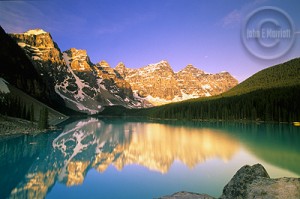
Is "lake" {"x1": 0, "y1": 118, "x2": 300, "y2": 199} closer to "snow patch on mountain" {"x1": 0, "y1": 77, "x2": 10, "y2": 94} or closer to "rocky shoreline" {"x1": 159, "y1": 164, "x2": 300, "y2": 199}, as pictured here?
"rocky shoreline" {"x1": 159, "y1": 164, "x2": 300, "y2": 199}

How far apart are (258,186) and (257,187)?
0.06m

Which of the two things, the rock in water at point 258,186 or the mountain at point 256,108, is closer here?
the rock in water at point 258,186

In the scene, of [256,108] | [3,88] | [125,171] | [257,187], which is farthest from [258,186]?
[256,108]

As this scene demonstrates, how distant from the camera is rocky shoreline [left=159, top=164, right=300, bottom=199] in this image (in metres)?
9.47

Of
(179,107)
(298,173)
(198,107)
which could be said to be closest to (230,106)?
(198,107)

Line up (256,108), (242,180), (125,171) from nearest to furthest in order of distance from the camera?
1. (242,180)
2. (125,171)
3. (256,108)

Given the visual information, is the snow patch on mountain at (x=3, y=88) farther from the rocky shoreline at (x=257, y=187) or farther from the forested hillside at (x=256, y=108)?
the rocky shoreline at (x=257, y=187)

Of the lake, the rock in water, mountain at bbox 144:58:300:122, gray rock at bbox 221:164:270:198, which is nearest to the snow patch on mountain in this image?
the lake

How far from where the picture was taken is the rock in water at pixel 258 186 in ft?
31.0

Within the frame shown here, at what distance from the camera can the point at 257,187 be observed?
1041 cm

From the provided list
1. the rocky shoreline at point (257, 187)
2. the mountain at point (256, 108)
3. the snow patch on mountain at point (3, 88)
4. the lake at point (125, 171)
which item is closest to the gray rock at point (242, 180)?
the rocky shoreline at point (257, 187)

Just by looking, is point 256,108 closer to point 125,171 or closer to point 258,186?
point 125,171

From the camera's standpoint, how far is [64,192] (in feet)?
72.6

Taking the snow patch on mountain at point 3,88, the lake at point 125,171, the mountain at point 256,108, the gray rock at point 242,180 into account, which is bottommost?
the lake at point 125,171
